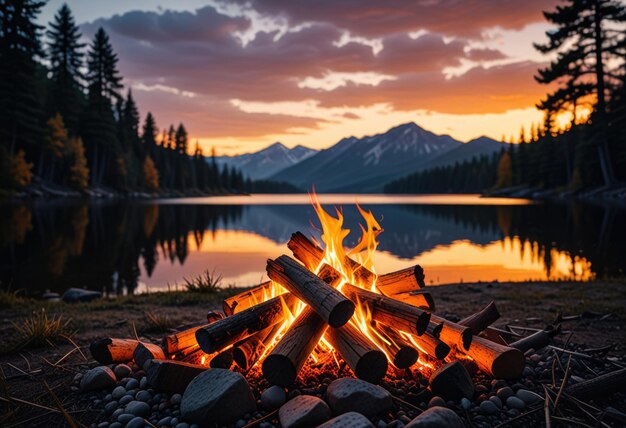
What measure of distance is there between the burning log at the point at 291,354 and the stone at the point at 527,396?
2147 mm

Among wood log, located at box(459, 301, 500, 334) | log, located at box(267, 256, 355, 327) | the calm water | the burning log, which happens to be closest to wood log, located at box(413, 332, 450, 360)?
wood log, located at box(459, 301, 500, 334)

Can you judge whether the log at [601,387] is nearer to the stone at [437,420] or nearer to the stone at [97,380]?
the stone at [437,420]

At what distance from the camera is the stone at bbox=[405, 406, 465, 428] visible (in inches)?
140

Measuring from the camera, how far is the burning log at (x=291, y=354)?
4.23 m

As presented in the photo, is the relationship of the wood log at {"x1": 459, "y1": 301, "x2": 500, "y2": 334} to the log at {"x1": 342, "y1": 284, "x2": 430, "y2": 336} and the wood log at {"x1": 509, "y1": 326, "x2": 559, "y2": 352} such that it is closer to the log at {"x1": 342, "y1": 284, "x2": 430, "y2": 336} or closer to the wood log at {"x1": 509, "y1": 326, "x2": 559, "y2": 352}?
the wood log at {"x1": 509, "y1": 326, "x2": 559, "y2": 352}

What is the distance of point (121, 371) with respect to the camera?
489 cm

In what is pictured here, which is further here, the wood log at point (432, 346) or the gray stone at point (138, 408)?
the wood log at point (432, 346)

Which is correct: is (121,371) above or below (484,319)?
below

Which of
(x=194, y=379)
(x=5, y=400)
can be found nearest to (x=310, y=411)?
(x=194, y=379)

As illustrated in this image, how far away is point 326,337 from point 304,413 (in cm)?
118

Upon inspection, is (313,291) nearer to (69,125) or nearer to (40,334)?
(40,334)

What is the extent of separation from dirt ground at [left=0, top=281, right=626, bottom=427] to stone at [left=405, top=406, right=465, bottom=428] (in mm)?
3043

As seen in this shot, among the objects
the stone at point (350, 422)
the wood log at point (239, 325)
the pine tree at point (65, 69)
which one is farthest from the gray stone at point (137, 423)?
the pine tree at point (65, 69)

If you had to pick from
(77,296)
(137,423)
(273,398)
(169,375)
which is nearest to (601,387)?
(273,398)
